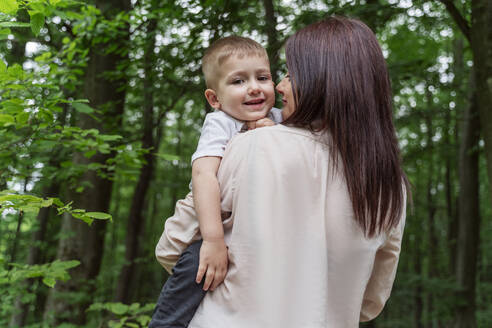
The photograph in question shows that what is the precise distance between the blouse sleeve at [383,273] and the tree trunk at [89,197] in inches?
135

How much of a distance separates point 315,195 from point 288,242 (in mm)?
181

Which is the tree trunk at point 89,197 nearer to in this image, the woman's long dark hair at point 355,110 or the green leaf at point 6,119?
the green leaf at point 6,119

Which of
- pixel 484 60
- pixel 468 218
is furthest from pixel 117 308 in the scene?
pixel 468 218

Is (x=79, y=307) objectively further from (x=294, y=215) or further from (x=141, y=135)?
(x=294, y=215)

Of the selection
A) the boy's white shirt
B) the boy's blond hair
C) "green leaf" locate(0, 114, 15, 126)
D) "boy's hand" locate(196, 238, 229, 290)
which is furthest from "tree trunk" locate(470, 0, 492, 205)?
"green leaf" locate(0, 114, 15, 126)

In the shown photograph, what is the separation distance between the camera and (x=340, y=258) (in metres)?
1.59

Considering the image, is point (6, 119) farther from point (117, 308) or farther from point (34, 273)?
point (117, 308)

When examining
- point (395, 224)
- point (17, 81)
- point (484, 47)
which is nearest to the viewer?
point (395, 224)

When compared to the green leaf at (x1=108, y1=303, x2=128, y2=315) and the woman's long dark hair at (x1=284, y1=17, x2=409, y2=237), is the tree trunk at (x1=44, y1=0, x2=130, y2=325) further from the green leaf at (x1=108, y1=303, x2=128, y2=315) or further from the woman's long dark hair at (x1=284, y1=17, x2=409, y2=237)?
the woman's long dark hair at (x1=284, y1=17, x2=409, y2=237)

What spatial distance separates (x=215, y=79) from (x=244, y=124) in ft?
0.87

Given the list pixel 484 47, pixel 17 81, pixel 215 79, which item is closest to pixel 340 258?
pixel 215 79

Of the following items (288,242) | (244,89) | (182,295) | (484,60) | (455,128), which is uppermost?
(455,128)

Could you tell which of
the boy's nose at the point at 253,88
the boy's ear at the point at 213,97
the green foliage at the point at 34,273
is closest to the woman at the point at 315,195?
the boy's nose at the point at 253,88

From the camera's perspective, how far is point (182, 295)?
1.66m
